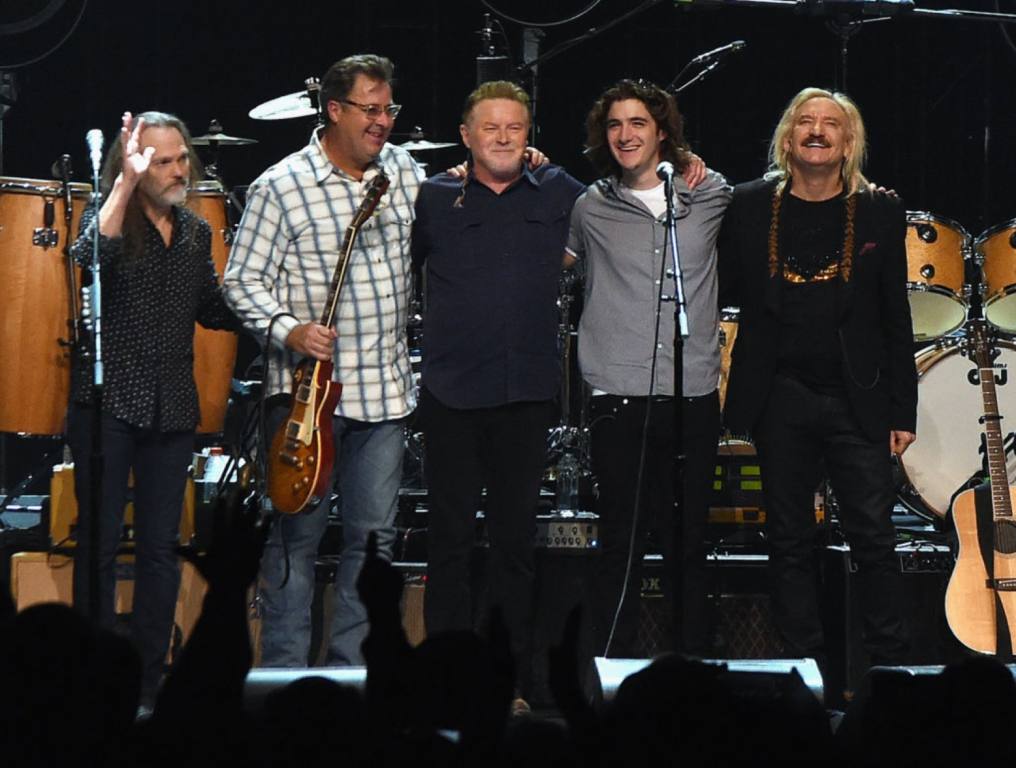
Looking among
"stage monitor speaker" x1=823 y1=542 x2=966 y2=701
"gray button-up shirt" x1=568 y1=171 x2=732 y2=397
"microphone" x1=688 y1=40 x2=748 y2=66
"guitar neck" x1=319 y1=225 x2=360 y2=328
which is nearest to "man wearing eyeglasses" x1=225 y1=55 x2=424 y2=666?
"guitar neck" x1=319 y1=225 x2=360 y2=328

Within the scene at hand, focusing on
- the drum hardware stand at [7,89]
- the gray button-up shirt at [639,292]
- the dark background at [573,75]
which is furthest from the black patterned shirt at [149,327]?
the dark background at [573,75]

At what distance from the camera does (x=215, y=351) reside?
607 cm

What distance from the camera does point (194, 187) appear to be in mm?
5363

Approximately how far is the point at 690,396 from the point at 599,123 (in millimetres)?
980

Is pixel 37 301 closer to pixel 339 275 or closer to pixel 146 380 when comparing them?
pixel 146 380

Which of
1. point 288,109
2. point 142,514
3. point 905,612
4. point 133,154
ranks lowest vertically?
point 905,612

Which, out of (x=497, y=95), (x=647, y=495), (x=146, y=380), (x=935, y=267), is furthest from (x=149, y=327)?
(x=935, y=267)

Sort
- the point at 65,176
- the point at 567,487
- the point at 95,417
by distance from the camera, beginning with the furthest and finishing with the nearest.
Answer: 1. the point at 567,487
2. the point at 65,176
3. the point at 95,417

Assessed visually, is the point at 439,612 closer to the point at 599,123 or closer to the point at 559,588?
the point at 559,588

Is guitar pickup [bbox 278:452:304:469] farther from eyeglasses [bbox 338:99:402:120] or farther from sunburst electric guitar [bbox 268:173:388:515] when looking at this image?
eyeglasses [bbox 338:99:402:120]

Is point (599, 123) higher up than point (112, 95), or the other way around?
point (112, 95)

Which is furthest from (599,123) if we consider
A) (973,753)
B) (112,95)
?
(112,95)

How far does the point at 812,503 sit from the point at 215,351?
2.42 m

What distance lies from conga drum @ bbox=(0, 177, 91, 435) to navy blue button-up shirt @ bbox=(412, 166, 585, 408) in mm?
1506
